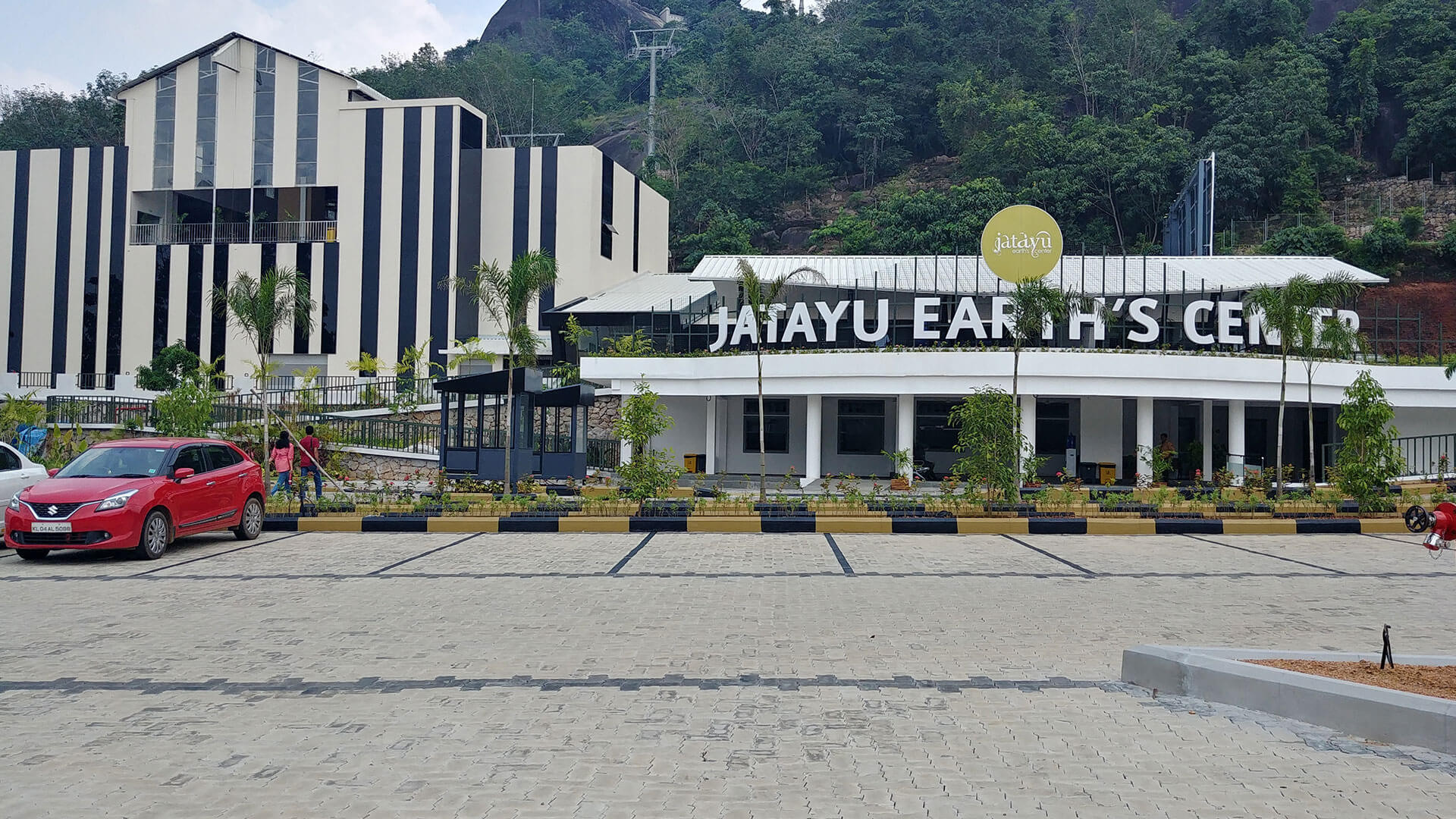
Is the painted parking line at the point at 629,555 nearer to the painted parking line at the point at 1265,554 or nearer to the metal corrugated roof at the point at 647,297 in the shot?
the painted parking line at the point at 1265,554

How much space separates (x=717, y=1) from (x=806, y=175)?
183ft

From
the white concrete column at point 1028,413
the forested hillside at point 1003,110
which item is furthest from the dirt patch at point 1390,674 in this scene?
the forested hillside at point 1003,110

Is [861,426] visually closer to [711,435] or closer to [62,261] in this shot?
[711,435]

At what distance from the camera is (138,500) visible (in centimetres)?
1211

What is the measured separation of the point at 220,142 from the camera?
143 ft

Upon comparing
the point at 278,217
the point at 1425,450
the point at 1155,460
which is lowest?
the point at 1155,460

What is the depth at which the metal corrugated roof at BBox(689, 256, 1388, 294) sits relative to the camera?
29000mm

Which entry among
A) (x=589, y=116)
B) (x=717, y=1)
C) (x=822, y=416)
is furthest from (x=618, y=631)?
(x=717, y=1)

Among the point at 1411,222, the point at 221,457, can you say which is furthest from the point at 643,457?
the point at 1411,222

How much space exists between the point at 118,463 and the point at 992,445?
1311 cm

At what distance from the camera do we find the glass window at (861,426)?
3027cm

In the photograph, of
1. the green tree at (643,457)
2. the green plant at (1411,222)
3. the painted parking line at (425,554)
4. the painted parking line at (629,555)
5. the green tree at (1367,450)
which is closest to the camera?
the painted parking line at (629,555)

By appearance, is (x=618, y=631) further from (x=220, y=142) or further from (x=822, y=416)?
(x=220, y=142)

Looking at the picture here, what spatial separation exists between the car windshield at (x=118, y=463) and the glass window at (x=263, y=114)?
33812 millimetres
